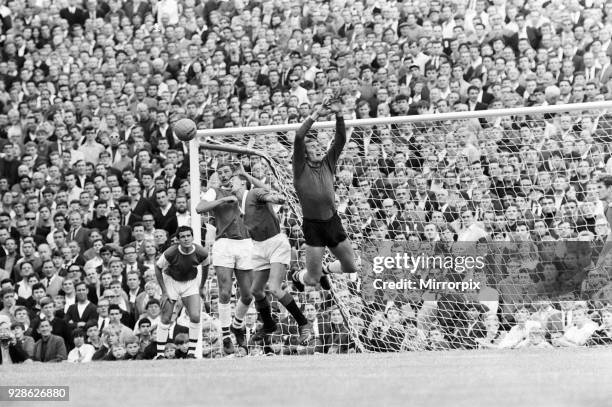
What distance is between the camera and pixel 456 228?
1616 cm

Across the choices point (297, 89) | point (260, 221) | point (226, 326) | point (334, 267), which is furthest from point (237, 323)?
point (297, 89)

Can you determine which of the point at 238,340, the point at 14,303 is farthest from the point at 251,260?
the point at 14,303

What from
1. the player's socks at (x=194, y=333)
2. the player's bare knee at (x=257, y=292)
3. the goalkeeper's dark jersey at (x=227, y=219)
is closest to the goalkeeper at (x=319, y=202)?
the player's bare knee at (x=257, y=292)

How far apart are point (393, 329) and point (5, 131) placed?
10.9 metres

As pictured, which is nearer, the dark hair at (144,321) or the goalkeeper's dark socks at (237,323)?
the goalkeeper's dark socks at (237,323)

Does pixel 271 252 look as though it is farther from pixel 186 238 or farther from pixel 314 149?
pixel 314 149

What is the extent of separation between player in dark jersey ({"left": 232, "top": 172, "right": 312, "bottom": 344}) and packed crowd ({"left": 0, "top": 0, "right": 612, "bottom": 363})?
123 cm

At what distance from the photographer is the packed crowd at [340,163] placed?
52.0 ft

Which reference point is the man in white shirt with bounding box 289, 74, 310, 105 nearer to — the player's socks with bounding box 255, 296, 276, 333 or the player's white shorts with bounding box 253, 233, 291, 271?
the player's white shorts with bounding box 253, 233, 291, 271

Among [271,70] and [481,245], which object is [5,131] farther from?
[481,245]

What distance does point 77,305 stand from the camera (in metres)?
19.0

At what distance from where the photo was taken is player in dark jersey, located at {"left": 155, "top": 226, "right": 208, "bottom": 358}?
51.7ft

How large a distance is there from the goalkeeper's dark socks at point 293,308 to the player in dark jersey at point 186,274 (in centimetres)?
123

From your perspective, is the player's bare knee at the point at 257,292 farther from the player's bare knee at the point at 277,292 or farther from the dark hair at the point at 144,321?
the dark hair at the point at 144,321
